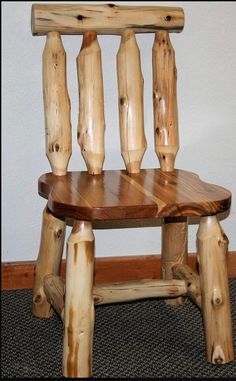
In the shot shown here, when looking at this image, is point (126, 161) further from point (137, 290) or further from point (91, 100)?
point (137, 290)

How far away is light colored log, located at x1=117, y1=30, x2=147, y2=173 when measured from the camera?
1.45 metres

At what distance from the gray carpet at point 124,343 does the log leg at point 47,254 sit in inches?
1.6

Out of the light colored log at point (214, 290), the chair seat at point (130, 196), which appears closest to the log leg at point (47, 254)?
the chair seat at point (130, 196)

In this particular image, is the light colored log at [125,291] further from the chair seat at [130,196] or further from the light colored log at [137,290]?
the chair seat at [130,196]

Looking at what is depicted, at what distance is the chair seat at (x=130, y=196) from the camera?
115 cm

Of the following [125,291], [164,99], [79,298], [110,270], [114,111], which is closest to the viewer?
[79,298]

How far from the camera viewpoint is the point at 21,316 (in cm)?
152

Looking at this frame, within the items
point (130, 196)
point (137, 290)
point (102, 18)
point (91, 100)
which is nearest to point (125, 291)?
point (137, 290)

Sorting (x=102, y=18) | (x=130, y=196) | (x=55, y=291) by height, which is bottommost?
(x=55, y=291)

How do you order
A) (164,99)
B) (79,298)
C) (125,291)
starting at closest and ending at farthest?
(79,298) → (125,291) → (164,99)

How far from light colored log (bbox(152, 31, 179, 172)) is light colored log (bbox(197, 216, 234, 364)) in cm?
29

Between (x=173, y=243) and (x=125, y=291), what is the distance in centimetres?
22

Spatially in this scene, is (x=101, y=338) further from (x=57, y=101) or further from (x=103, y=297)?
(x=57, y=101)

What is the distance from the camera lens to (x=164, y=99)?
1473 mm
